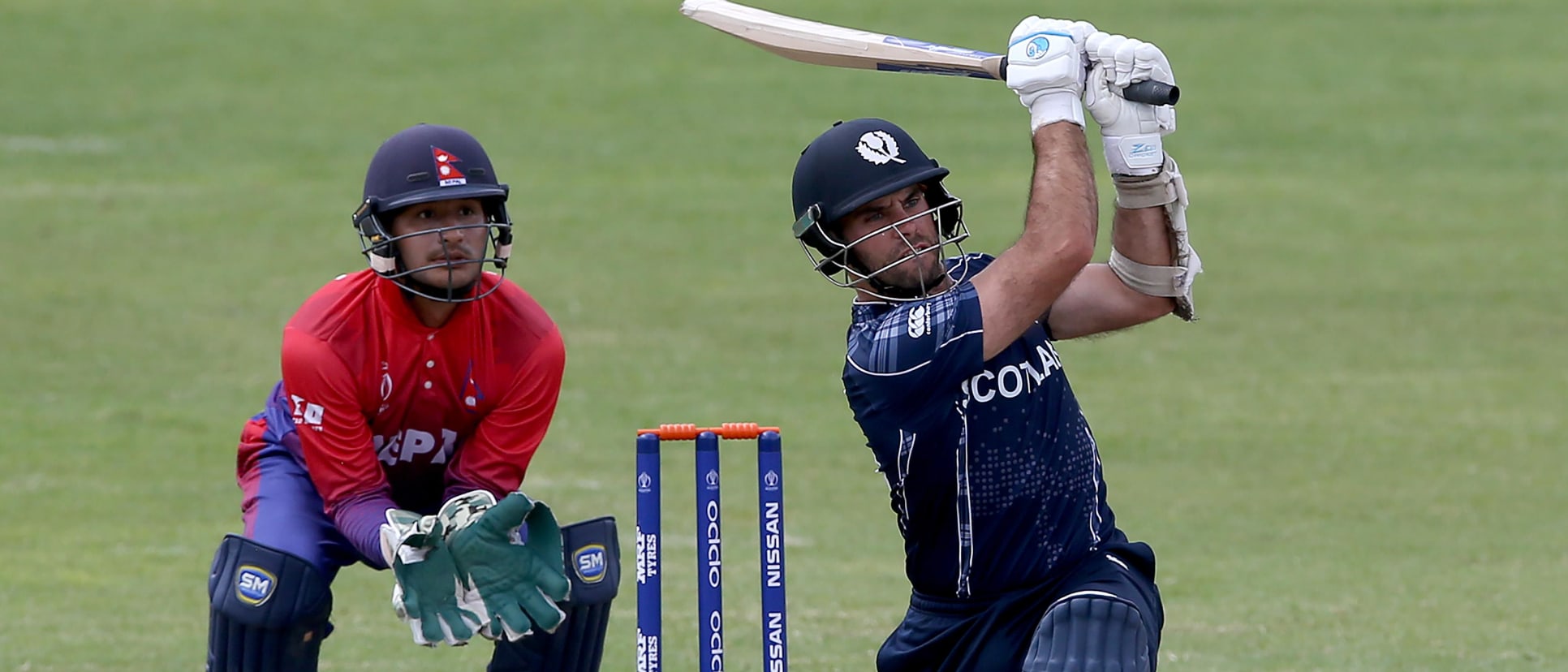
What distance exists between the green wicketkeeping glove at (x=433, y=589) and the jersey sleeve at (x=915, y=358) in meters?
0.95

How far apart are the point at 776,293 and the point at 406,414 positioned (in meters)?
9.16

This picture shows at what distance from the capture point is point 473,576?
4527mm

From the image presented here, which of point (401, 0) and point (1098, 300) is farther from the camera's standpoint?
point (401, 0)

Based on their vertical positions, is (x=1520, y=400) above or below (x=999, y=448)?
below

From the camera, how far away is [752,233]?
15.7 meters

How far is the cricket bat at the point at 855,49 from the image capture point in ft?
15.0

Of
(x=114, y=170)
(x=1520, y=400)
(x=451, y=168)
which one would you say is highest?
(x=451, y=168)

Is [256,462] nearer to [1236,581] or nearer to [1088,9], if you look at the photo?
[1236,581]

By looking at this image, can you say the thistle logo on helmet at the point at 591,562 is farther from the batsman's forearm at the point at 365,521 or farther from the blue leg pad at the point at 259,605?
the blue leg pad at the point at 259,605

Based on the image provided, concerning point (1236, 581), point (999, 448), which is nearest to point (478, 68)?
point (1236, 581)

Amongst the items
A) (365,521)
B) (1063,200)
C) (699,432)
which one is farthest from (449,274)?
(1063,200)

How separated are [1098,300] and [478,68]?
1605cm

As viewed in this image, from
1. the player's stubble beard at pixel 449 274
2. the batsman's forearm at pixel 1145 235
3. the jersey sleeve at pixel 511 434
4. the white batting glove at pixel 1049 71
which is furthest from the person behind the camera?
the jersey sleeve at pixel 511 434

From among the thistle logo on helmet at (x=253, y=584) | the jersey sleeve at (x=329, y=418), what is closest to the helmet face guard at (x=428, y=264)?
the jersey sleeve at (x=329, y=418)
